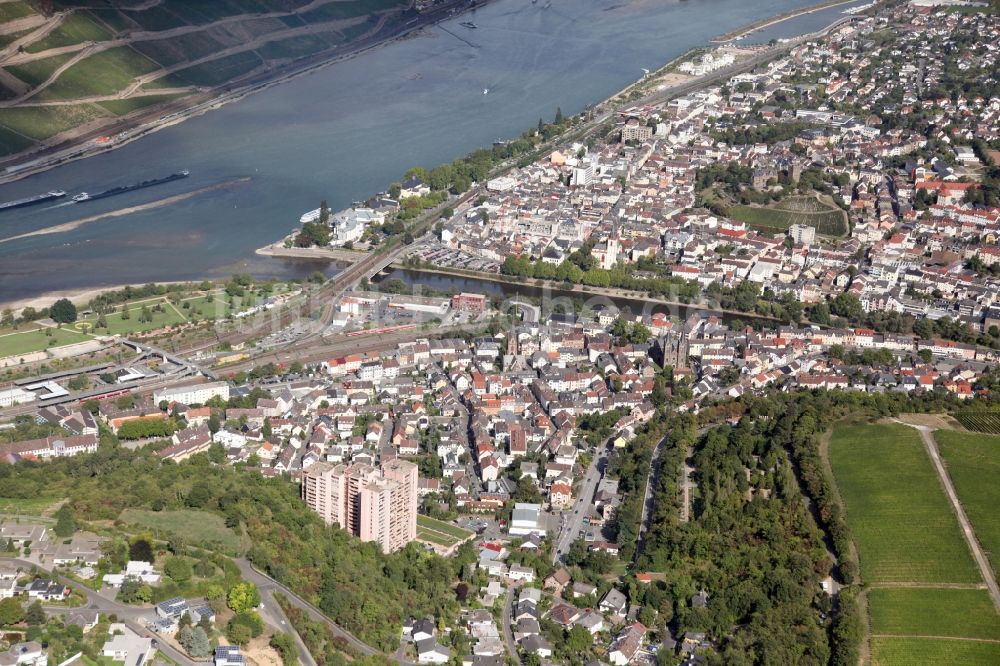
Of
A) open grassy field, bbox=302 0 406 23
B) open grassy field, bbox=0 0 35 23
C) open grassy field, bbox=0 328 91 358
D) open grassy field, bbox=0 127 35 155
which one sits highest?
open grassy field, bbox=302 0 406 23

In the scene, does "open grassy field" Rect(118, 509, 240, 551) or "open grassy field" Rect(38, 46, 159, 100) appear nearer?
"open grassy field" Rect(118, 509, 240, 551)

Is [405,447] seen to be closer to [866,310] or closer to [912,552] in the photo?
[912,552]

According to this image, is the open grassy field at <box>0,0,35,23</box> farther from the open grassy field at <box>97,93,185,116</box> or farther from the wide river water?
the wide river water

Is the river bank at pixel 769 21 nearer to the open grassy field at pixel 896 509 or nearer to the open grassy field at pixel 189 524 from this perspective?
the open grassy field at pixel 896 509

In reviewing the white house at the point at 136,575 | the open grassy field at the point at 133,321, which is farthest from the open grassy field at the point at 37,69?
the white house at the point at 136,575

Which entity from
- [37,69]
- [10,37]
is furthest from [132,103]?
[10,37]

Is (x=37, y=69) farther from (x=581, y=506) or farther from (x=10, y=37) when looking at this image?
(x=581, y=506)

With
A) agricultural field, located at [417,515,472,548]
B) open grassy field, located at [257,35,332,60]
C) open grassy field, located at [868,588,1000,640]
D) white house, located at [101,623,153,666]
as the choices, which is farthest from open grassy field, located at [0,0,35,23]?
open grassy field, located at [868,588,1000,640]
